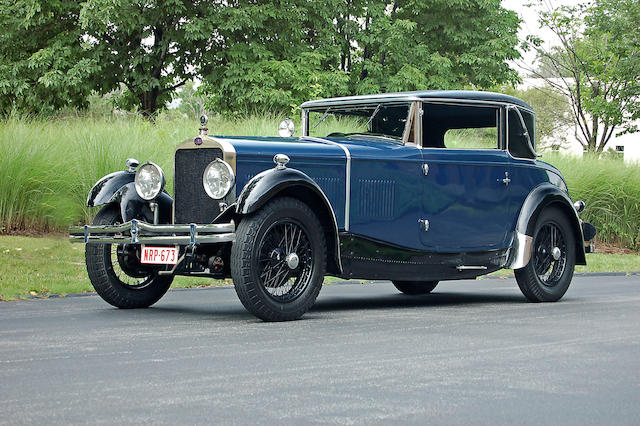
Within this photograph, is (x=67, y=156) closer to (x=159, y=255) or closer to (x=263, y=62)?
(x=159, y=255)

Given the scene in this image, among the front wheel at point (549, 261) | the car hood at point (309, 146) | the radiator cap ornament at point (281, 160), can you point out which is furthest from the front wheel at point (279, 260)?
the front wheel at point (549, 261)

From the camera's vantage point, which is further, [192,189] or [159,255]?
[192,189]

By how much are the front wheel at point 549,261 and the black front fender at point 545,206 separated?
65 millimetres

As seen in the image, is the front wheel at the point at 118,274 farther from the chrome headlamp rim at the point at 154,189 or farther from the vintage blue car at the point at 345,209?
the chrome headlamp rim at the point at 154,189

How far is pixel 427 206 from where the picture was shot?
8922mm

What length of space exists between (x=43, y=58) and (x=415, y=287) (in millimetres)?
17368

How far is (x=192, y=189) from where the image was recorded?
8203 mm

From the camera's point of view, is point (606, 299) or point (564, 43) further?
point (564, 43)

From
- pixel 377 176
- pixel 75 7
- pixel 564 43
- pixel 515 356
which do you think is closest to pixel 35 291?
pixel 377 176

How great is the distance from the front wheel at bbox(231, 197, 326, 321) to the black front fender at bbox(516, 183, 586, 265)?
2774mm

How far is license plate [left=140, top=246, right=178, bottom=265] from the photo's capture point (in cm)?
766

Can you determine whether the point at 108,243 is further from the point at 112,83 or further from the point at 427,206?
the point at 112,83

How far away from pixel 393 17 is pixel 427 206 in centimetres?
2641

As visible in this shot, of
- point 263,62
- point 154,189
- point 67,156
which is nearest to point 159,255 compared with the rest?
point 154,189
